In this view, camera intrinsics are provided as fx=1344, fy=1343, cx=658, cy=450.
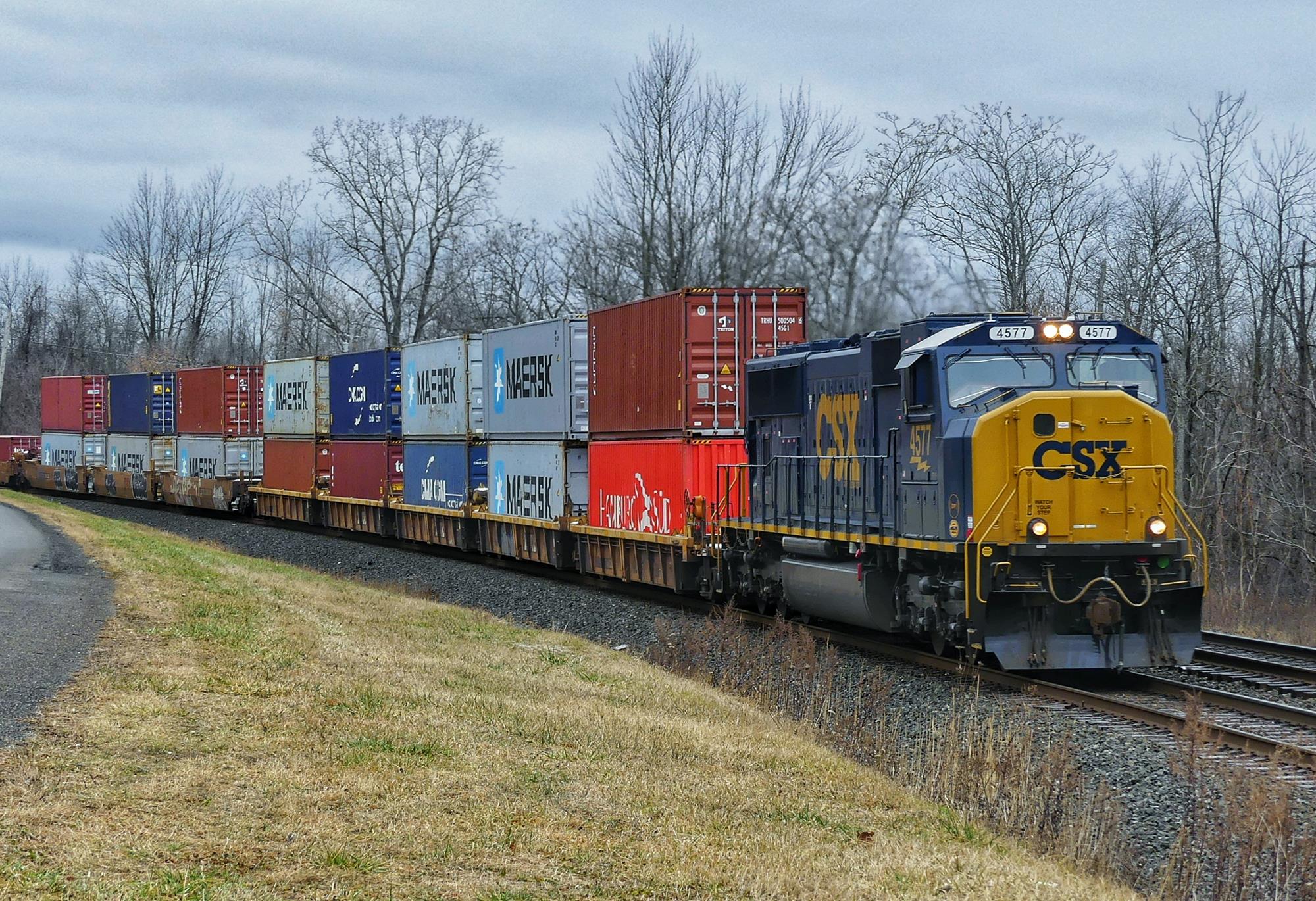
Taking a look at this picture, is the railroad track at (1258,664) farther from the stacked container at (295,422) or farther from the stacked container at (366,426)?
the stacked container at (295,422)

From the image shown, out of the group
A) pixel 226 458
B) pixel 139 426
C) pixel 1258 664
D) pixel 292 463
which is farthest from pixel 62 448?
pixel 1258 664

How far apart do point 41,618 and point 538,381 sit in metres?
11.3

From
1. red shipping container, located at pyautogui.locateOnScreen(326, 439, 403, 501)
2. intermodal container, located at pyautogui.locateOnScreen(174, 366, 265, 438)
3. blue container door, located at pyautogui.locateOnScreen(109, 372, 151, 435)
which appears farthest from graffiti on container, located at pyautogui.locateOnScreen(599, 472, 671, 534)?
blue container door, located at pyautogui.locateOnScreen(109, 372, 151, 435)

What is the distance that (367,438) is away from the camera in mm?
31469

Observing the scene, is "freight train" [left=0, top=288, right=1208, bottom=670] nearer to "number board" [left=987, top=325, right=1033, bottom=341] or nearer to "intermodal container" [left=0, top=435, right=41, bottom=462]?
"number board" [left=987, top=325, right=1033, bottom=341]

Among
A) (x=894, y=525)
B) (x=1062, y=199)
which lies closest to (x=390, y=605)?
(x=894, y=525)

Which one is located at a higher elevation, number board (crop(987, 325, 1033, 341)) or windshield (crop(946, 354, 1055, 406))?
number board (crop(987, 325, 1033, 341))

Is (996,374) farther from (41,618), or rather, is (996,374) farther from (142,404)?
(142,404)

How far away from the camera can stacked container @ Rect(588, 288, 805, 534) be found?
18.8 metres

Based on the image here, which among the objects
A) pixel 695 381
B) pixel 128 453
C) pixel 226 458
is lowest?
pixel 226 458

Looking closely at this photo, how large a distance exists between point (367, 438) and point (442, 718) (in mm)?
22043

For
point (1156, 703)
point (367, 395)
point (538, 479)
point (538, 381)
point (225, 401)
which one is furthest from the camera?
point (225, 401)

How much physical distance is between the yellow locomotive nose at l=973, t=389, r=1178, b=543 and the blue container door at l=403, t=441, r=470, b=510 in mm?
15979

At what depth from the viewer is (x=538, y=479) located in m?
24.0
